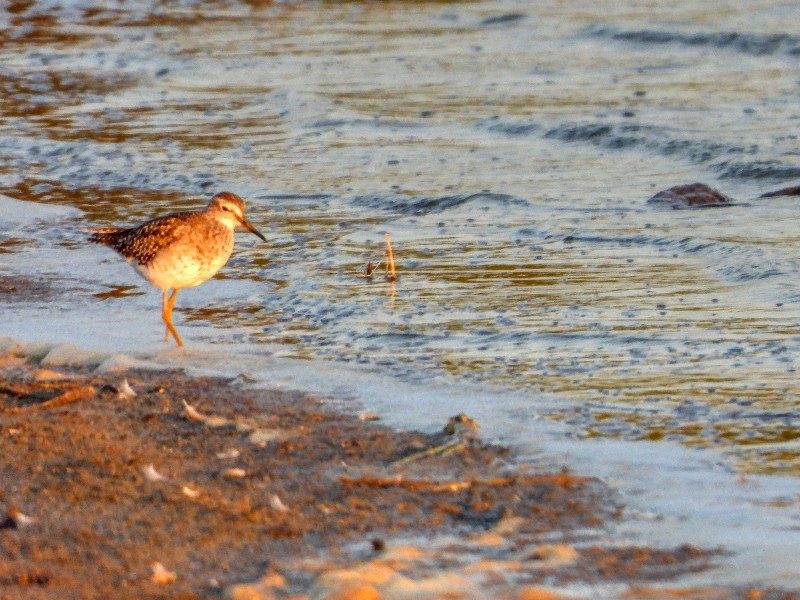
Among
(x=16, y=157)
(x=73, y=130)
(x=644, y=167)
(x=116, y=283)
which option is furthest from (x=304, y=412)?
(x=73, y=130)

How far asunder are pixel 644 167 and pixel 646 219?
8.20 feet

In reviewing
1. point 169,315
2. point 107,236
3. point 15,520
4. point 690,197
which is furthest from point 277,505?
point 690,197

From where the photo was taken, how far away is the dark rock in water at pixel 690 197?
30.9ft

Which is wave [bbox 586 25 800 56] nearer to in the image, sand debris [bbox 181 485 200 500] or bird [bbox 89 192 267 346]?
bird [bbox 89 192 267 346]

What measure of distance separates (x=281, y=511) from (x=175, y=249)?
274cm

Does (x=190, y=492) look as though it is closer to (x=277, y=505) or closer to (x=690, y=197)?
(x=277, y=505)

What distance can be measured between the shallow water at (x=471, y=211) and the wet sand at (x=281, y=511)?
34cm

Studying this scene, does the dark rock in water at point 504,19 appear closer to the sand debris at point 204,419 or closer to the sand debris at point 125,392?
the sand debris at point 125,392

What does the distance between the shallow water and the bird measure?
229 mm

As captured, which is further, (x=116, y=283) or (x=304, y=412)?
(x=116, y=283)

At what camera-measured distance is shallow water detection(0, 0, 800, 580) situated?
5.55 meters

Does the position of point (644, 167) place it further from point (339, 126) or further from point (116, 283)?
point (116, 283)

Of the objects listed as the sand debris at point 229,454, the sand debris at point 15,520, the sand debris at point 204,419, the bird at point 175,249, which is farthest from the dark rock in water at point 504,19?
the sand debris at point 15,520

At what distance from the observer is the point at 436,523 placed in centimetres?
404
